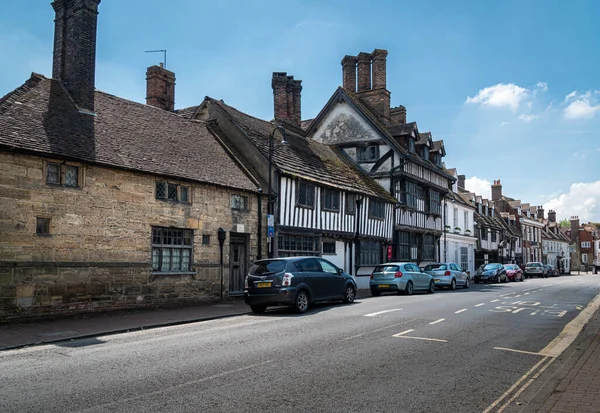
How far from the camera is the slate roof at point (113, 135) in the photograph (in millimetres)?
13734

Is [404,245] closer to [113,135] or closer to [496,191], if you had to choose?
[113,135]

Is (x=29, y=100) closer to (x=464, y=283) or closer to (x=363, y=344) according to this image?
(x=363, y=344)

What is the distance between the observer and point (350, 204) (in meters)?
26.0

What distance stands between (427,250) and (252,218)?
19161 millimetres

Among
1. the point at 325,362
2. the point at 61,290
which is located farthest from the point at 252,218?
the point at 325,362

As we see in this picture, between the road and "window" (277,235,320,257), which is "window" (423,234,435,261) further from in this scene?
the road

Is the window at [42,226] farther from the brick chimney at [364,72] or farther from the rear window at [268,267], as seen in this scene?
the brick chimney at [364,72]

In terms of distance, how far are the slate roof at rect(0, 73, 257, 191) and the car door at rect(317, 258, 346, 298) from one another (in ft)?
15.8

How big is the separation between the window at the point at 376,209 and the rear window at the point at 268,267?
13.6 meters

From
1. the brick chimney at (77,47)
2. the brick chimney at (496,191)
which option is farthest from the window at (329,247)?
the brick chimney at (496,191)

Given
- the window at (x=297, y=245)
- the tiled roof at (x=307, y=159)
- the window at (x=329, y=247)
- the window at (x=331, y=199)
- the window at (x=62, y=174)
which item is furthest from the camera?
the window at (x=329, y=247)

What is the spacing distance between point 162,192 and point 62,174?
3.38 meters

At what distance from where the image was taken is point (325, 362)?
7695 mm

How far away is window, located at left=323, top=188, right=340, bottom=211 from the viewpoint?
956 inches
